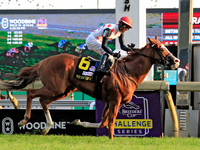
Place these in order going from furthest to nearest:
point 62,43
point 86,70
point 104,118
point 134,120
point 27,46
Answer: point 62,43 → point 27,46 → point 134,120 → point 104,118 → point 86,70

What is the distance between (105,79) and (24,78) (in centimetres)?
140

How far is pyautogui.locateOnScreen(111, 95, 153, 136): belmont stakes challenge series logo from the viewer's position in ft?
21.7

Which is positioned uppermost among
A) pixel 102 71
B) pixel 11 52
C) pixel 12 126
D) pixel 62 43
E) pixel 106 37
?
pixel 62 43

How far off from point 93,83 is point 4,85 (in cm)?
155

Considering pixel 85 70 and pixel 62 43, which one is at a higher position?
pixel 62 43

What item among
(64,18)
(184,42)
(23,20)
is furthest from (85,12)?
(184,42)

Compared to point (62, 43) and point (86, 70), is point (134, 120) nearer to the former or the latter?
point (86, 70)

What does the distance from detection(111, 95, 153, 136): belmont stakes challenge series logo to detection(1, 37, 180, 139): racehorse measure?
23.8 inches

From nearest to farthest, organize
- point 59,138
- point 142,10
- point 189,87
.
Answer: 1. point 59,138
2. point 189,87
3. point 142,10

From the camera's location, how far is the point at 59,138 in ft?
19.3

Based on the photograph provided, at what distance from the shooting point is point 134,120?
6.65 meters

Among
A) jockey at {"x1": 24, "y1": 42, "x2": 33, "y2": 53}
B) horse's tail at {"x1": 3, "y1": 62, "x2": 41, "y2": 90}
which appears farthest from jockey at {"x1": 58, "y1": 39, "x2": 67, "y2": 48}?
horse's tail at {"x1": 3, "y1": 62, "x2": 41, "y2": 90}

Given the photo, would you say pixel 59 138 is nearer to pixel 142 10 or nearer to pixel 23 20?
pixel 142 10

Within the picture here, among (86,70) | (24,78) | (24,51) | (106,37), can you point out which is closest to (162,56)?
(106,37)
